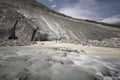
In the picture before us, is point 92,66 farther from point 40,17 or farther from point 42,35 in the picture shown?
point 40,17

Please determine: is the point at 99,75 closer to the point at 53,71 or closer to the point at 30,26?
the point at 53,71

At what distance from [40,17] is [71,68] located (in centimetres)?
1600

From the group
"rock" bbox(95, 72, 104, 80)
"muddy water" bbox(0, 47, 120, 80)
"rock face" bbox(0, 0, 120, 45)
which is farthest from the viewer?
"rock face" bbox(0, 0, 120, 45)

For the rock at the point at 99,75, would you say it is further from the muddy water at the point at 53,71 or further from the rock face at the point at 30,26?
the rock face at the point at 30,26

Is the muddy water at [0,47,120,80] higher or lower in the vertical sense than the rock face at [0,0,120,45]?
lower

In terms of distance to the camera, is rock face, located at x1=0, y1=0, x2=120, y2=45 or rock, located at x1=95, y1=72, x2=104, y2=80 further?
rock face, located at x1=0, y1=0, x2=120, y2=45

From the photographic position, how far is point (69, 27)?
22234 mm

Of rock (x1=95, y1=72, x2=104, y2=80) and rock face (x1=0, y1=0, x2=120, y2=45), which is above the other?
rock face (x1=0, y1=0, x2=120, y2=45)

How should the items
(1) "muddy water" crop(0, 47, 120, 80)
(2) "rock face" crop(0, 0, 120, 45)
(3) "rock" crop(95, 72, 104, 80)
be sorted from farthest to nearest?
(2) "rock face" crop(0, 0, 120, 45) < (3) "rock" crop(95, 72, 104, 80) < (1) "muddy water" crop(0, 47, 120, 80)

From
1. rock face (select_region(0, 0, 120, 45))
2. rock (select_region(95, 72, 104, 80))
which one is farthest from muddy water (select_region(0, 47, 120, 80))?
rock face (select_region(0, 0, 120, 45))

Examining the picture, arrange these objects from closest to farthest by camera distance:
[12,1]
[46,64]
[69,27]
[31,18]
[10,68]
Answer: [10,68]
[46,64]
[31,18]
[12,1]
[69,27]

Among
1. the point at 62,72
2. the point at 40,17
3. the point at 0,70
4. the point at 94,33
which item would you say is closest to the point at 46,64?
the point at 62,72

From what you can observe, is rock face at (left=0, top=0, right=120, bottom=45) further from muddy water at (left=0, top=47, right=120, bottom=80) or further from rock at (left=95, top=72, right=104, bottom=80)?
rock at (left=95, top=72, right=104, bottom=80)

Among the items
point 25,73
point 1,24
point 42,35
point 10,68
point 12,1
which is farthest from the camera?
point 12,1
